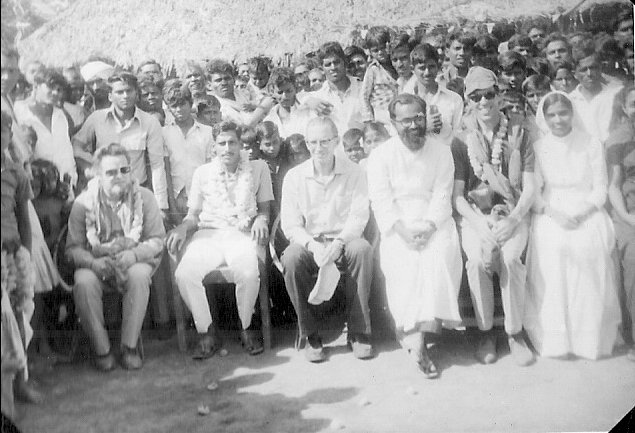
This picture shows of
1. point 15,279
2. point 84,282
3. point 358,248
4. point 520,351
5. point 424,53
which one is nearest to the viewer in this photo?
point 15,279

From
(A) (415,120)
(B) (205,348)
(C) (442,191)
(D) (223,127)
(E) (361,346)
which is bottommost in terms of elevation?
(E) (361,346)

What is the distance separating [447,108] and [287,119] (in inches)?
35.8

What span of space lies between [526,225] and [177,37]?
7.18 feet

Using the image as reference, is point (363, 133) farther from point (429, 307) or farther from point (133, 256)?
point (133, 256)

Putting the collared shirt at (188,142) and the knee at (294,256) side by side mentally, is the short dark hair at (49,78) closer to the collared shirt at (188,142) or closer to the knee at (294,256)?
the collared shirt at (188,142)

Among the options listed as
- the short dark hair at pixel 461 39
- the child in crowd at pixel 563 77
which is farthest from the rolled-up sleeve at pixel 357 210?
the child in crowd at pixel 563 77

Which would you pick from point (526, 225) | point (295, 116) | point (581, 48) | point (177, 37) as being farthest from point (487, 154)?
point (177, 37)

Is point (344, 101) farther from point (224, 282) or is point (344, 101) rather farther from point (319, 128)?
point (224, 282)

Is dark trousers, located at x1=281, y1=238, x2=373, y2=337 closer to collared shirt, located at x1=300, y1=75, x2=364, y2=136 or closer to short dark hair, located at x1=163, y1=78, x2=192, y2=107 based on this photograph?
collared shirt, located at x1=300, y1=75, x2=364, y2=136

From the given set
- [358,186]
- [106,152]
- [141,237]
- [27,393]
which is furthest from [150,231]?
[358,186]

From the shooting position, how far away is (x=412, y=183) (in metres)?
4.02

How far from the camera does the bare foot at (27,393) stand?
374 cm

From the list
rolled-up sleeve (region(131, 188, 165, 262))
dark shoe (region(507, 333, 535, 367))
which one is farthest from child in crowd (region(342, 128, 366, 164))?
dark shoe (region(507, 333, 535, 367))

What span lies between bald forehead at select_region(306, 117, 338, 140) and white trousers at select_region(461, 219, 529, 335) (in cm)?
89
